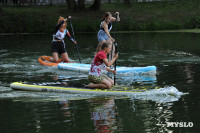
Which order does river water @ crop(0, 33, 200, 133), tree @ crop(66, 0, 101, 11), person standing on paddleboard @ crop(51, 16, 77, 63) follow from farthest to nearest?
tree @ crop(66, 0, 101, 11)
person standing on paddleboard @ crop(51, 16, 77, 63)
river water @ crop(0, 33, 200, 133)

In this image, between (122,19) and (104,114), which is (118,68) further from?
(122,19)

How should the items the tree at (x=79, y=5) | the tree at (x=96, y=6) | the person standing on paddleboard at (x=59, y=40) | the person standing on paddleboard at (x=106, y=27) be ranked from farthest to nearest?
the tree at (x=96, y=6)
the tree at (x=79, y=5)
the person standing on paddleboard at (x=59, y=40)
the person standing on paddleboard at (x=106, y=27)

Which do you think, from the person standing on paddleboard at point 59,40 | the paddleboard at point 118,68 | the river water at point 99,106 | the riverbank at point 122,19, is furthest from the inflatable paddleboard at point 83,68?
the riverbank at point 122,19

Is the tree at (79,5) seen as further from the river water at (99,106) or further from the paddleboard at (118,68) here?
the paddleboard at (118,68)

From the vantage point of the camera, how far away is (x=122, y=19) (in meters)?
40.3

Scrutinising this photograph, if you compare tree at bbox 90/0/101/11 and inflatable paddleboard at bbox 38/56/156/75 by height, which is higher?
tree at bbox 90/0/101/11

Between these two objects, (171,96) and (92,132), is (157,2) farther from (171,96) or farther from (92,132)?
(92,132)

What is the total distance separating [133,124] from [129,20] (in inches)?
1252

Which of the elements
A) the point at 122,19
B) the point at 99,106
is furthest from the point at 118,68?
the point at 122,19

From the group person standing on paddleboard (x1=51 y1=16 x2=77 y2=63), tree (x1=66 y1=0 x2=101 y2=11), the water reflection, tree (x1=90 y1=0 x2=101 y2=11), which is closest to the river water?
the water reflection

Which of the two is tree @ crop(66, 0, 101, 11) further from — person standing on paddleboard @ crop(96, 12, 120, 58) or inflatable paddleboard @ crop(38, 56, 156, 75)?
person standing on paddleboard @ crop(96, 12, 120, 58)

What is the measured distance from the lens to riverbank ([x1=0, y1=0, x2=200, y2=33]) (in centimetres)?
3862

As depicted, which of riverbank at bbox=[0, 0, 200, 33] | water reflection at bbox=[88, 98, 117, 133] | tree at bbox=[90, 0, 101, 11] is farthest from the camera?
tree at bbox=[90, 0, 101, 11]

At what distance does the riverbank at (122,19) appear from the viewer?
38625 millimetres
